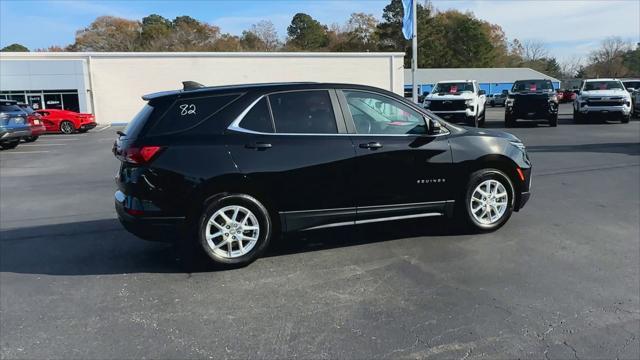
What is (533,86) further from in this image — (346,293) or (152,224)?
(152,224)

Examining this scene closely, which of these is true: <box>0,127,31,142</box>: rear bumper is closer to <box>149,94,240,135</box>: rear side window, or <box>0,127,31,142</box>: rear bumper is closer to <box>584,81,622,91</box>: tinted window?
<box>149,94,240,135</box>: rear side window

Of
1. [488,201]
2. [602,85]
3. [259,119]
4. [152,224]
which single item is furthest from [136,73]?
[488,201]

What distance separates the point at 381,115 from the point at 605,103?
20.6 m

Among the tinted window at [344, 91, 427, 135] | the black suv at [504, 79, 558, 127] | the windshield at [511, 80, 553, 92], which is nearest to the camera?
the tinted window at [344, 91, 427, 135]

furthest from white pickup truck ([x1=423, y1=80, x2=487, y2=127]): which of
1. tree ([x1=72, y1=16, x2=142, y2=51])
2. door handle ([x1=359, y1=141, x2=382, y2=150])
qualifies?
tree ([x1=72, y1=16, x2=142, y2=51])

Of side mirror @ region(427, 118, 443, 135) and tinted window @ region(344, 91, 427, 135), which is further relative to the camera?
side mirror @ region(427, 118, 443, 135)

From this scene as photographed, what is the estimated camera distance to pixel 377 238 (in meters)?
5.91

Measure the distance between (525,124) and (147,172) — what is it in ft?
70.0

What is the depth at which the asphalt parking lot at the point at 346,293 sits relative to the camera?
3543 mm

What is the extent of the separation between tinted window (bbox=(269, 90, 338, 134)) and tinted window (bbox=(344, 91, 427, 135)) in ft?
0.86

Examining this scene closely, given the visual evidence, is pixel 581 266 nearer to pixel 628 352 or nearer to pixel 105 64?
pixel 628 352

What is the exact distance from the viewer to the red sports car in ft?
83.0

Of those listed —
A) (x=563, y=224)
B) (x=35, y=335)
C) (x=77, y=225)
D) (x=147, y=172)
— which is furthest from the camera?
(x=77, y=225)

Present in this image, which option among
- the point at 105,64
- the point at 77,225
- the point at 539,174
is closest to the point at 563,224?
the point at 539,174
